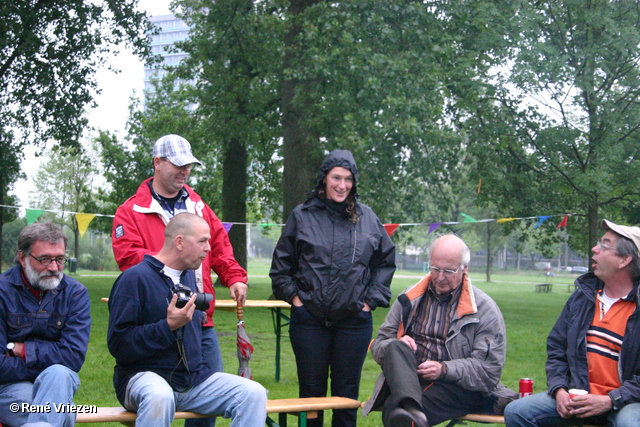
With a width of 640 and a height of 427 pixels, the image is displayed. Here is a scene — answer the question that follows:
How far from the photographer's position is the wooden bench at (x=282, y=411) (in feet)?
11.4

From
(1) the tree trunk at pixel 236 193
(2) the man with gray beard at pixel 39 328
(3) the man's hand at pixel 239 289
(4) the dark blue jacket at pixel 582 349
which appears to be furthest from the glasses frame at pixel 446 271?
(1) the tree trunk at pixel 236 193

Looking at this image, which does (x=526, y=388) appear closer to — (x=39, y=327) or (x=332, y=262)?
(x=332, y=262)

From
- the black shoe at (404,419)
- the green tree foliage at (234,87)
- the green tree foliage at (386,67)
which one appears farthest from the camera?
the green tree foliage at (234,87)

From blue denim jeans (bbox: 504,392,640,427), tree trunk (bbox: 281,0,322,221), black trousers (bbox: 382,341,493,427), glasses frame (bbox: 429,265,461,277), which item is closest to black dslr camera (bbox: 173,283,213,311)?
black trousers (bbox: 382,341,493,427)

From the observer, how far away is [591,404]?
364 centimetres

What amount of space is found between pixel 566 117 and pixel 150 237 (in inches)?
527

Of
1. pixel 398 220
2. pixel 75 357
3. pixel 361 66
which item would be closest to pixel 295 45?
pixel 361 66

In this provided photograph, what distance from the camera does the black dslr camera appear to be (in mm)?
3338

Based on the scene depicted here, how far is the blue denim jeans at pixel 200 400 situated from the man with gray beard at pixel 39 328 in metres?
0.38

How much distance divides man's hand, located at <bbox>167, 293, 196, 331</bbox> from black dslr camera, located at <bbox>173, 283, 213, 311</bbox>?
0.03 metres

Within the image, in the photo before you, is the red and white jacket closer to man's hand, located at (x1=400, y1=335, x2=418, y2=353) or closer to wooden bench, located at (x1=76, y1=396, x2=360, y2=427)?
wooden bench, located at (x1=76, y1=396, x2=360, y2=427)

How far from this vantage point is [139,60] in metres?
17.7

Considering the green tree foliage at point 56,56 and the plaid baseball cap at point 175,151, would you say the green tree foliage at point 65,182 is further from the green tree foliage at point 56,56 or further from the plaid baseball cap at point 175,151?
the plaid baseball cap at point 175,151

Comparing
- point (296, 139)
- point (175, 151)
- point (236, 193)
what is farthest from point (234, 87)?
point (175, 151)
